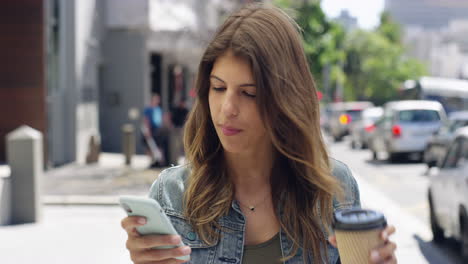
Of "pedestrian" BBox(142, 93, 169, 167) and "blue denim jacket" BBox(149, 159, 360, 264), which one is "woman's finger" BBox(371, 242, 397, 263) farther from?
"pedestrian" BBox(142, 93, 169, 167)

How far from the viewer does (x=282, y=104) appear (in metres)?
2.21

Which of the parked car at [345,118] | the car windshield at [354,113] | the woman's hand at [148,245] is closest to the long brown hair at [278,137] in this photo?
the woman's hand at [148,245]

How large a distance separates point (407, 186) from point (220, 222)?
42.3 ft

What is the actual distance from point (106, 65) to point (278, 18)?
68.7ft

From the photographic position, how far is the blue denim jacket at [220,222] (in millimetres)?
2197

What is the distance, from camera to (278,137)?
7.51ft

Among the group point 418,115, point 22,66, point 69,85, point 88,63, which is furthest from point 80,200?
point 418,115

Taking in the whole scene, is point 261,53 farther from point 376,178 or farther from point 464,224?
point 376,178

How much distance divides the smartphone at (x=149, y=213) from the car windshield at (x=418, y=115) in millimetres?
18860

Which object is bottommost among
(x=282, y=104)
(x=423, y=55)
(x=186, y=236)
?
(x=423, y=55)

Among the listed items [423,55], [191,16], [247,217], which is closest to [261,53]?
[247,217]

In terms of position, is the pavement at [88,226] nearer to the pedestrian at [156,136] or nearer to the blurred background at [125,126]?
the blurred background at [125,126]

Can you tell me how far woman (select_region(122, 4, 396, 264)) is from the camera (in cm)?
219

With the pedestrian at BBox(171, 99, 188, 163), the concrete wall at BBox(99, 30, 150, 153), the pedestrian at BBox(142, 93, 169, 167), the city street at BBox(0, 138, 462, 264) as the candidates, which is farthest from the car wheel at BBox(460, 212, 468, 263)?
the concrete wall at BBox(99, 30, 150, 153)
